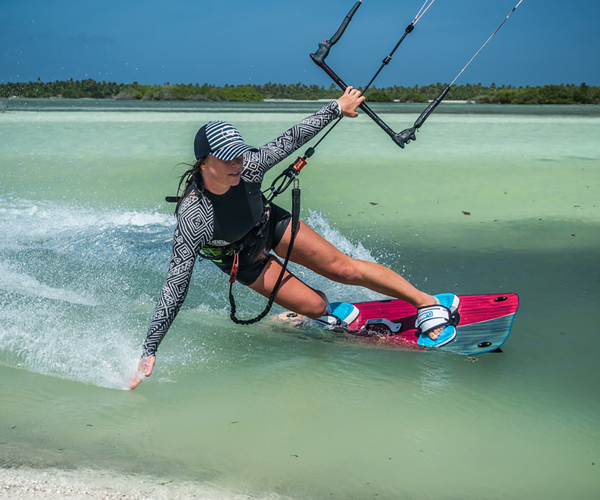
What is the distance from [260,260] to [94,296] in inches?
72.9

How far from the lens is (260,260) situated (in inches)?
145

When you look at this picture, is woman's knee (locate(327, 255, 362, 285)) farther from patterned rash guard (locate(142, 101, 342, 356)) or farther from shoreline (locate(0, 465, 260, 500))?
shoreline (locate(0, 465, 260, 500))

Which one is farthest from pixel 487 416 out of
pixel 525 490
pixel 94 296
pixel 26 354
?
pixel 94 296

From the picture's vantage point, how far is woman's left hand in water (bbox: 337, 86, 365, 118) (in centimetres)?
350

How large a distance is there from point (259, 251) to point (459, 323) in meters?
1.42

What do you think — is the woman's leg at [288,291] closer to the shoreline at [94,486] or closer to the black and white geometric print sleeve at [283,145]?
the black and white geometric print sleeve at [283,145]

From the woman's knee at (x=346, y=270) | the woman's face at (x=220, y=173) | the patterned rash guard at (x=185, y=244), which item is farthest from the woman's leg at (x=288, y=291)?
the woman's face at (x=220, y=173)

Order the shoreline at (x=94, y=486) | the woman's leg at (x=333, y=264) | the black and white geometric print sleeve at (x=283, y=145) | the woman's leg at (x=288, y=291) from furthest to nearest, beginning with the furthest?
the woman's leg at (x=288, y=291), the woman's leg at (x=333, y=264), the black and white geometric print sleeve at (x=283, y=145), the shoreline at (x=94, y=486)

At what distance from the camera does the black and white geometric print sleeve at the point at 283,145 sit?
333cm

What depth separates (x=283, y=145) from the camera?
342cm

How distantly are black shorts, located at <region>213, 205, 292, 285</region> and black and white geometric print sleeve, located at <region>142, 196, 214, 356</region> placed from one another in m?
0.45

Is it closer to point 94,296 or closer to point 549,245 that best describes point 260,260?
point 94,296

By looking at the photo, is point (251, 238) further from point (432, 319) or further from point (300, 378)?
point (432, 319)

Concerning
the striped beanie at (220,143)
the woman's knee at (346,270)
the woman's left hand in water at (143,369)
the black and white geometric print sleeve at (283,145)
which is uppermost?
the black and white geometric print sleeve at (283,145)
